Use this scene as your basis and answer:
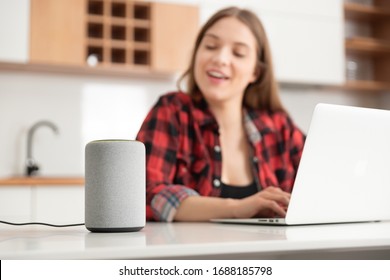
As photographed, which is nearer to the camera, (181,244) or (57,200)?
(181,244)

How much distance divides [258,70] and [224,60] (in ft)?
0.80

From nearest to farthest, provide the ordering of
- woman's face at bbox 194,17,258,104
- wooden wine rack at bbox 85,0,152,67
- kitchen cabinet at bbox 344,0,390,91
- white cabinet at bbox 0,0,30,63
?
woman's face at bbox 194,17,258,104 → white cabinet at bbox 0,0,30,63 → wooden wine rack at bbox 85,0,152,67 → kitchen cabinet at bbox 344,0,390,91

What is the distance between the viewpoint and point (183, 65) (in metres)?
3.24

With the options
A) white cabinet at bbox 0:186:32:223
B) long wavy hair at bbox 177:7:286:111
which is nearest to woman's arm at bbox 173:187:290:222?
long wavy hair at bbox 177:7:286:111

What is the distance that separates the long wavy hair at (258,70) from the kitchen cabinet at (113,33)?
4.19 ft

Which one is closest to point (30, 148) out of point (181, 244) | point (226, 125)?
point (226, 125)

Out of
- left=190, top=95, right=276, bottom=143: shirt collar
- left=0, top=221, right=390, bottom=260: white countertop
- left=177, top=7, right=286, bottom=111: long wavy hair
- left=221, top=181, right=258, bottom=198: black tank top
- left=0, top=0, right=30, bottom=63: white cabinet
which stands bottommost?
left=221, top=181, right=258, bottom=198: black tank top

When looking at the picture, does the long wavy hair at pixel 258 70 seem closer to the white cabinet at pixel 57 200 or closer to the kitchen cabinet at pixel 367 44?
the white cabinet at pixel 57 200

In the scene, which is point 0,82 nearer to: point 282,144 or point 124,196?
point 282,144

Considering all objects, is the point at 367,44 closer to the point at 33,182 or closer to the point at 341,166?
the point at 33,182

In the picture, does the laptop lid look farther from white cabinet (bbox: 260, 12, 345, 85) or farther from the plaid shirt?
white cabinet (bbox: 260, 12, 345, 85)

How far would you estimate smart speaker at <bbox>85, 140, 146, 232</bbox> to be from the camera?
0.92m

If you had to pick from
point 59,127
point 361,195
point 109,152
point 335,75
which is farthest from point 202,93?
point 335,75

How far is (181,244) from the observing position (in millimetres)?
719
